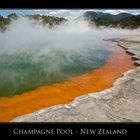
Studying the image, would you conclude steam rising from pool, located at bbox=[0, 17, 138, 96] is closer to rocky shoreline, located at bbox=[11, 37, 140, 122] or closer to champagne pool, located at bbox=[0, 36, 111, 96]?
champagne pool, located at bbox=[0, 36, 111, 96]

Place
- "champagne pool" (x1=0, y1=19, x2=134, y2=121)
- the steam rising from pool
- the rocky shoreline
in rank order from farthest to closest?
the steam rising from pool → "champagne pool" (x1=0, y1=19, x2=134, y2=121) → the rocky shoreline

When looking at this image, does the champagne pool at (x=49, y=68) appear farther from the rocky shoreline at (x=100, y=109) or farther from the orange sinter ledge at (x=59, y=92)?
the rocky shoreline at (x=100, y=109)

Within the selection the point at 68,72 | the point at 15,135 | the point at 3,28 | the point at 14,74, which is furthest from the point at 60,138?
the point at 68,72
